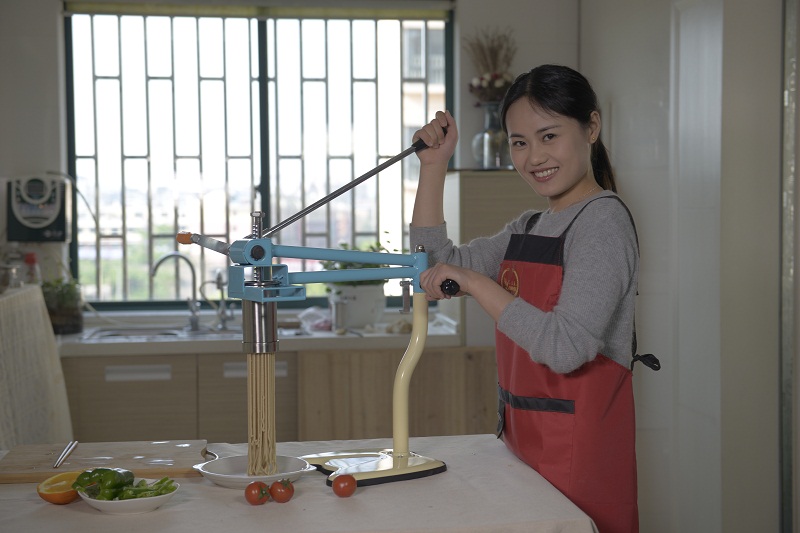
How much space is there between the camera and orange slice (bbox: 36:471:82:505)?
1.40 meters

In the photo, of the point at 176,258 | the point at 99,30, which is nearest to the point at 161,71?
the point at 99,30

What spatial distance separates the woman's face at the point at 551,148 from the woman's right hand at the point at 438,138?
14 centimetres

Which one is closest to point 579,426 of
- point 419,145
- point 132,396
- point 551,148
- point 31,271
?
point 551,148

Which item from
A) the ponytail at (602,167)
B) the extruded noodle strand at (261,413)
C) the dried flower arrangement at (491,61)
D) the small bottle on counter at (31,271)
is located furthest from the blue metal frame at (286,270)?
the small bottle on counter at (31,271)

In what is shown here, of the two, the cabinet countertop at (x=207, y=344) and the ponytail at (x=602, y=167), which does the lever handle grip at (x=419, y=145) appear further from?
the cabinet countertop at (x=207, y=344)

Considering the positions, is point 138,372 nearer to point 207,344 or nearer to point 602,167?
point 207,344

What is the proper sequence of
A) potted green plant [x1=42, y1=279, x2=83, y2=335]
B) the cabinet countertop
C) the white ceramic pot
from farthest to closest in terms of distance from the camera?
the white ceramic pot → potted green plant [x1=42, y1=279, x2=83, y2=335] → the cabinet countertop

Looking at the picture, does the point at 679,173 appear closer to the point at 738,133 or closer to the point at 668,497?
the point at 738,133

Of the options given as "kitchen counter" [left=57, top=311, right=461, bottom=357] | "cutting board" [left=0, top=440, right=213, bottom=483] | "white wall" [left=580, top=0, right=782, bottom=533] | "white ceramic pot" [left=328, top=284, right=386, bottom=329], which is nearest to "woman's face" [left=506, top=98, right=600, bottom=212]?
"cutting board" [left=0, top=440, right=213, bottom=483]

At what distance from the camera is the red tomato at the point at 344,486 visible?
143 cm

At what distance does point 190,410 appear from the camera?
3.51m

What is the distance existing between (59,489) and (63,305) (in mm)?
2348

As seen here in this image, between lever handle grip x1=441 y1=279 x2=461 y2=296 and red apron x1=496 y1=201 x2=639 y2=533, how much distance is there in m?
0.19

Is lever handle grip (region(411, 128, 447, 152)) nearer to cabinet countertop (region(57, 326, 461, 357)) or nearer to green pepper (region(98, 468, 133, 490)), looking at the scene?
green pepper (region(98, 468, 133, 490))
